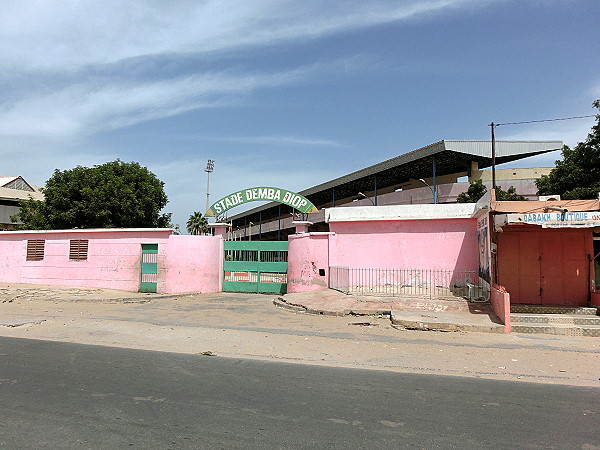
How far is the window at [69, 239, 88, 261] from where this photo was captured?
19.9 metres

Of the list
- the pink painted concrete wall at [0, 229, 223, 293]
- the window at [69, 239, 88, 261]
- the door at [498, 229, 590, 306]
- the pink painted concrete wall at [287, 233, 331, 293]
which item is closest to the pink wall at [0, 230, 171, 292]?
the pink painted concrete wall at [0, 229, 223, 293]

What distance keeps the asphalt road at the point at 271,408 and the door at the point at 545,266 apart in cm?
823

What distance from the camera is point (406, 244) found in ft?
56.4

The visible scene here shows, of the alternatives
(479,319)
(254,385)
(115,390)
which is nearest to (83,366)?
(115,390)

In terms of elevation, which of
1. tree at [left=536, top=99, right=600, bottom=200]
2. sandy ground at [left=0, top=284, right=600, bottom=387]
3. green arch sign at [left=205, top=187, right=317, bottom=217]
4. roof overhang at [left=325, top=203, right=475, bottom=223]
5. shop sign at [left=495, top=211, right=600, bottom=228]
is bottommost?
sandy ground at [left=0, top=284, right=600, bottom=387]

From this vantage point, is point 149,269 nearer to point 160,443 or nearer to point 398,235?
point 398,235

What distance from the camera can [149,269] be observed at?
19188 mm

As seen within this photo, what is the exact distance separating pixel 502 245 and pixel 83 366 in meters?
12.5

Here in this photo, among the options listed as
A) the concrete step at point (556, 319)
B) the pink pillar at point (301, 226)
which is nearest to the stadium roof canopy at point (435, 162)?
the pink pillar at point (301, 226)

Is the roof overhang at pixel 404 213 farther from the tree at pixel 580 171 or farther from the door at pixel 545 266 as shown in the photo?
the tree at pixel 580 171

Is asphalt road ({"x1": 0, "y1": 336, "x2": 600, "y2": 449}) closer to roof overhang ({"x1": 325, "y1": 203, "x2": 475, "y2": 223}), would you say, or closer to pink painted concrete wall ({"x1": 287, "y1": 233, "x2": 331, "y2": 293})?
pink painted concrete wall ({"x1": 287, "y1": 233, "x2": 331, "y2": 293})

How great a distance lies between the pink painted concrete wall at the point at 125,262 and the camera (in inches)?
757

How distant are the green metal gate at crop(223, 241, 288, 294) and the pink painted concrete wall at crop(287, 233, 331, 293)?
1561mm

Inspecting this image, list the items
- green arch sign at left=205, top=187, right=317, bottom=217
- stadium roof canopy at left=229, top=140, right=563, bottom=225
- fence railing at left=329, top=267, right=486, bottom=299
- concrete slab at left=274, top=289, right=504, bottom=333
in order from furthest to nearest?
stadium roof canopy at left=229, top=140, right=563, bottom=225
green arch sign at left=205, top=187, right=317, bottom=217
fence railing at left=329, top=267, right=486, bottom=299
concrete slab at left=274, top=289, right=504, bottom=333
